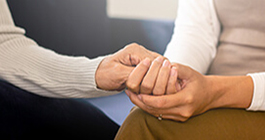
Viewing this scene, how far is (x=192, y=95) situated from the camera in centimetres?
50

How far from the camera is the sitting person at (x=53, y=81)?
56 centimetres

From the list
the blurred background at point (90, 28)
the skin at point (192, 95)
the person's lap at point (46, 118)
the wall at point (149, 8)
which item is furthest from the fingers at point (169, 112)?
the wall at point (149, 8)

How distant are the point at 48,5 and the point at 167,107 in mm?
823

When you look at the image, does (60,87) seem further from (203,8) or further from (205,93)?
(203,8)

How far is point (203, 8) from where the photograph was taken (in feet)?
2.73

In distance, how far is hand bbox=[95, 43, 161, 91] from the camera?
23.0 inches

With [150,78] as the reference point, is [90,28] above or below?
below

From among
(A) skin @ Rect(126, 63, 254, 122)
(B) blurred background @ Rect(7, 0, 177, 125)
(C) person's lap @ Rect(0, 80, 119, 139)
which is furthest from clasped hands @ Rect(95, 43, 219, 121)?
(B) blurred background @ Rect(7, 0, 177, 125)

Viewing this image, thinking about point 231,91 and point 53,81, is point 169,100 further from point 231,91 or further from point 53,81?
point 53,81

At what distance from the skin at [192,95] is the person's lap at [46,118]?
0.61ft

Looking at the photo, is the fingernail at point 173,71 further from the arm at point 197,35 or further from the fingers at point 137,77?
the arm at point 197,35

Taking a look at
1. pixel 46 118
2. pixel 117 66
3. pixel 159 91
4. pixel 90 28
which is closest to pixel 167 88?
pixel 159 91

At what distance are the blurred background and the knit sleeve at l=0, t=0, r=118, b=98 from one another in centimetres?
30

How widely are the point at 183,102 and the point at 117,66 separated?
0.57 ft
